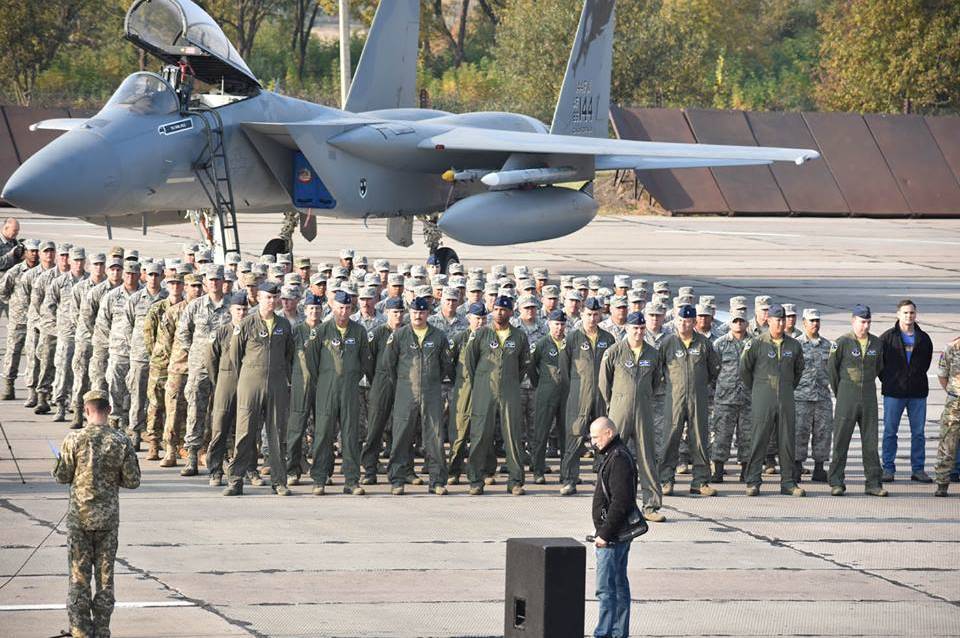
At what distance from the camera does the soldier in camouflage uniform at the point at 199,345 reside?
1216 centimetres

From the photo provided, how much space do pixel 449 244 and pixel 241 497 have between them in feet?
61.8

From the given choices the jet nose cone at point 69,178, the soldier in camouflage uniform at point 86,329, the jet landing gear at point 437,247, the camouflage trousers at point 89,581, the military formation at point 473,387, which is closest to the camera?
the camouflage trousers at point 89,581

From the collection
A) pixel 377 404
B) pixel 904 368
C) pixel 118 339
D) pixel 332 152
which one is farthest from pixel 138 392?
pixel 332 152

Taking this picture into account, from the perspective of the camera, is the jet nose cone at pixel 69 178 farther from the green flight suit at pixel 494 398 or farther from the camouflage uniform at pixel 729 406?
the camouflage uniform at pixel 729 406

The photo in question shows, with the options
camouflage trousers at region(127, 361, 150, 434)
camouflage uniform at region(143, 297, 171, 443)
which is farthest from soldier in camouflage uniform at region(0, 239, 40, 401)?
camouflage uniform at region(143, 297, 171, 443)

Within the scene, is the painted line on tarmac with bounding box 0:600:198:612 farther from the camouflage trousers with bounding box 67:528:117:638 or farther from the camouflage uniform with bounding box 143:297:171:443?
the camouflage uniform with bounding box 143:297:171:443

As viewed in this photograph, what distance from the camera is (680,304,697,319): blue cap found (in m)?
11.9

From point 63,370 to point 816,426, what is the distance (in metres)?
6.77

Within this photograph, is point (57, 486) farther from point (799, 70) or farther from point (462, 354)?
point (799, 70)

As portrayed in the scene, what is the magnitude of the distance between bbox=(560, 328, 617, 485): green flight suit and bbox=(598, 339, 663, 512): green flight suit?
482mm

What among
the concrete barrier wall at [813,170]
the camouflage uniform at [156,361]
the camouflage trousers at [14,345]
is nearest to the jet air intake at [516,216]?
the camouflage trousers at [14,345]

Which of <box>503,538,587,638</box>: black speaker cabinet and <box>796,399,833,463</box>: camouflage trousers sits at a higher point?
<box>796,399,833,463</box>: camouflage trousers

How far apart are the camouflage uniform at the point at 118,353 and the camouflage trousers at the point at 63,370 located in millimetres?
862

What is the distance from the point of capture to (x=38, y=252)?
15516 mm
